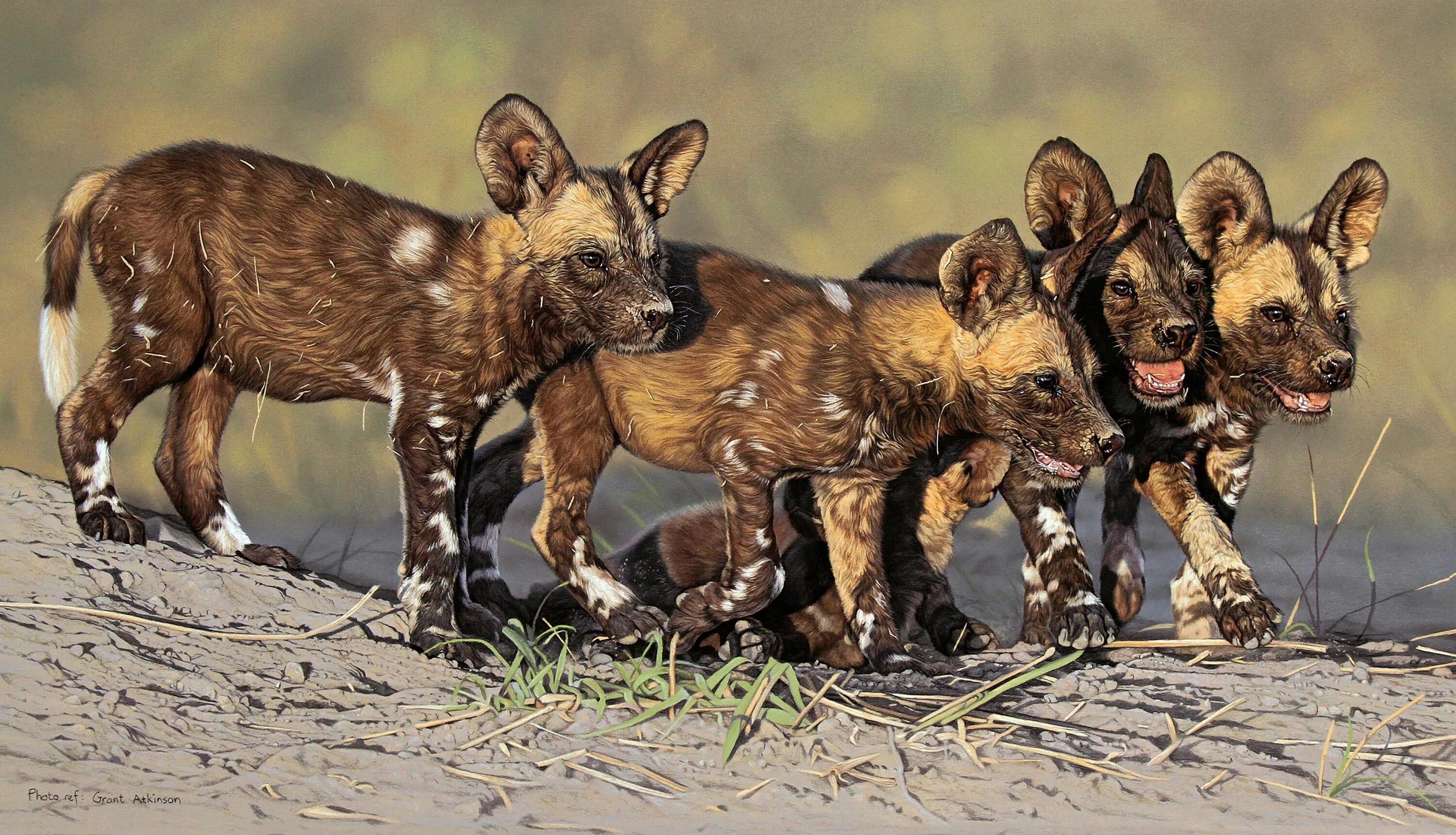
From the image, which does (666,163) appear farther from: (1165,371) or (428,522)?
(1165,371)

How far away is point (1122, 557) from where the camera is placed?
722 cm

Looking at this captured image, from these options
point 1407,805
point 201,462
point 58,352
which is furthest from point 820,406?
point 58,352

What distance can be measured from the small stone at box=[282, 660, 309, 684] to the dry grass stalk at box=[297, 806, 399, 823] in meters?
1.24

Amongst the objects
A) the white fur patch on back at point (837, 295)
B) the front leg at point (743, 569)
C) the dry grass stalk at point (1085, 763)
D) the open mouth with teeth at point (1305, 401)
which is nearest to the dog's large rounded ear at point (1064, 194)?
the white fur patch on back at point (837, 295)

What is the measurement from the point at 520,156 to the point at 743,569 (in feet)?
6.46

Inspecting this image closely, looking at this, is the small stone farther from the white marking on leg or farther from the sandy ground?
the white marking on leg

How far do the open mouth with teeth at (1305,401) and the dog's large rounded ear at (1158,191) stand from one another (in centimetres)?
89

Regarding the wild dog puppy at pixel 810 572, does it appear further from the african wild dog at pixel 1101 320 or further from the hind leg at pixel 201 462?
the hind leg at pixel 201 462

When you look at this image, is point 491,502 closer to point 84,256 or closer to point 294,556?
point 294,556

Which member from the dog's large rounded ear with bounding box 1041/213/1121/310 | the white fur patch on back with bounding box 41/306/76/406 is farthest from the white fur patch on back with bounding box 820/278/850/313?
the white fur patch on back with bounding box 41/306/76/406

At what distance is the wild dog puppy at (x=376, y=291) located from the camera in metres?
6.17

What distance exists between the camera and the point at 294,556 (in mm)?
6906

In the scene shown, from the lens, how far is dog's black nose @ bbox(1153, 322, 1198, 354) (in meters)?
6.35

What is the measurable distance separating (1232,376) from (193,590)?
15.2 feet
